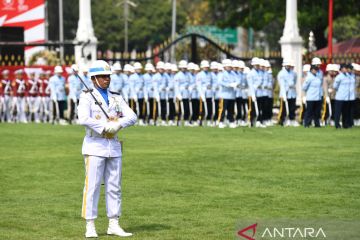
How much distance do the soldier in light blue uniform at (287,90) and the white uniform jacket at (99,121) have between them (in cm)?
2169

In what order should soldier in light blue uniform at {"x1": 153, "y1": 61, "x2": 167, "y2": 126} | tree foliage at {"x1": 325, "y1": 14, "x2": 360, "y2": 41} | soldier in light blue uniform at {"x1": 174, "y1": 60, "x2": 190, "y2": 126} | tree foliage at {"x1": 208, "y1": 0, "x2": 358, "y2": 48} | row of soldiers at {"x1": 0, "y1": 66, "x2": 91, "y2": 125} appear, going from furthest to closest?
tree foliage at {"x1": 325, "y1": 14, "x2": 360, "y2": 41} → tree foliage at {"x1": 208, "y1": 0, "x2": 358, "y2": 48} → row of soldiers at {"x1": 0, "y1": 66, "x2": 91, "y2": 125} → soldier in light blue uniform at {"x1": 153, "y1": 61, "x2": 167, "y2": 126} → soldier in light blue uniform at {"x1": 174, "y1": 60, "x2": 190, "y2": 126}

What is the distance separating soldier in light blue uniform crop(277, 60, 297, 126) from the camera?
1416 inches

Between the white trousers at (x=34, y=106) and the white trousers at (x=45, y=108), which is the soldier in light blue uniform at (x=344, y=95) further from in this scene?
the white trousers at (x=34, y=106)

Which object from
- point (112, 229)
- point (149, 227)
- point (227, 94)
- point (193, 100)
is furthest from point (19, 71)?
point (112, 229)

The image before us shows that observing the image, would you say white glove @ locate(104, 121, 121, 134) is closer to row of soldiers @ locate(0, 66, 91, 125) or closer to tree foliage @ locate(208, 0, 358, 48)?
row of soldiers @ locate(0, 66, 91, 125)

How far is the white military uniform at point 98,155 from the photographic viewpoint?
14.2 metres

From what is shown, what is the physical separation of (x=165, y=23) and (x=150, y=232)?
80.4 meters

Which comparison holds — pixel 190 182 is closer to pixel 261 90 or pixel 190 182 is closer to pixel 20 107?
pixel 261 90

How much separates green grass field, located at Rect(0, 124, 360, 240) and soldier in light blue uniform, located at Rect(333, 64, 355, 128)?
87.9 inches

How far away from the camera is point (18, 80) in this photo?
4288 centimetres

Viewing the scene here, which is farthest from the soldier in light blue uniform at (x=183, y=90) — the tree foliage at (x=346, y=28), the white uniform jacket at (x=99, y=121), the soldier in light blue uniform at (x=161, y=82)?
the tree foliage at (x=346, y=28)

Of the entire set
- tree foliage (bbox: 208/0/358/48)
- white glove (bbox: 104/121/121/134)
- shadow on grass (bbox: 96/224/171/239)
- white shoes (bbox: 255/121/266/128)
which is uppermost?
tree foliage (bbox: 208/0/358/48)

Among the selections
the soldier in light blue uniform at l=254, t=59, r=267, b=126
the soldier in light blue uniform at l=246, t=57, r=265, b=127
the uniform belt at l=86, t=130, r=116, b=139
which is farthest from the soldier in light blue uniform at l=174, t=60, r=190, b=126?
the uniform belt at l=86, t=130, r=116, b=139

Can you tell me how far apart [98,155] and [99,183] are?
0.33 meters
